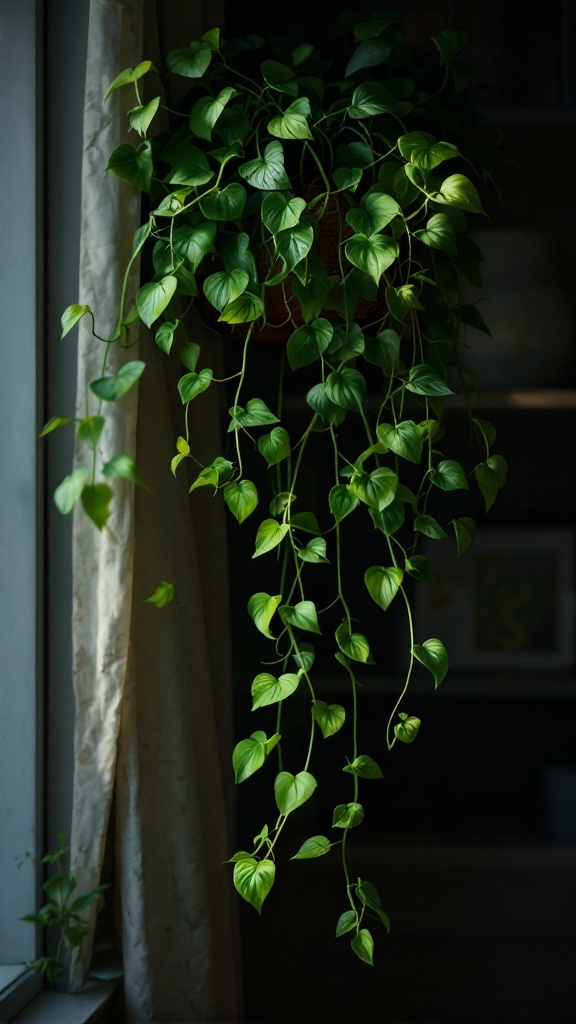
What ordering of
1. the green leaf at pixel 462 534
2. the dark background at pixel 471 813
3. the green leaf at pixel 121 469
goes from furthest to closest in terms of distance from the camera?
the dark background at pixel 471 813 → the green leaf at pixel 462 534 → the green leaf at pixel 121 469

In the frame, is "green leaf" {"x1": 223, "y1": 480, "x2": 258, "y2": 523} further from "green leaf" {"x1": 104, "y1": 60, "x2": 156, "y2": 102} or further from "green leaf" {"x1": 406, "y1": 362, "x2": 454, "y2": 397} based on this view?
"green leaf" {"x1": 104, "y1": 60, "x2": 156, "y2": 102}

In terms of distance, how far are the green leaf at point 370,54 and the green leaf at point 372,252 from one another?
0.87ft

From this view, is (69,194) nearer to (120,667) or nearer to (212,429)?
(212,429)

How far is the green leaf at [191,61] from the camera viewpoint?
0.94 m

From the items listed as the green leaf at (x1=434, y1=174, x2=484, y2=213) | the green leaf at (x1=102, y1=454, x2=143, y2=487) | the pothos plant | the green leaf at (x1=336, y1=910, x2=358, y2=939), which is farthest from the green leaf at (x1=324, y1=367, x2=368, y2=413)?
the green leaf at (x1=336, y1=910, x2=358, y2=939)

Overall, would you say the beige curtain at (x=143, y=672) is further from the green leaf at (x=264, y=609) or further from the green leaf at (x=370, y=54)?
the green leaf at (x=370, y=54)

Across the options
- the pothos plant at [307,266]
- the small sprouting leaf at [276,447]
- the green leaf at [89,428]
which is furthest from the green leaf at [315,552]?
the green leaf at [89,428]

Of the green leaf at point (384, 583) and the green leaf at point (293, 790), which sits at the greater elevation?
the green leaf at point (384, 583)

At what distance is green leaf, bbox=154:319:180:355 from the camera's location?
36.8 inches

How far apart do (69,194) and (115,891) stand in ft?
2.95

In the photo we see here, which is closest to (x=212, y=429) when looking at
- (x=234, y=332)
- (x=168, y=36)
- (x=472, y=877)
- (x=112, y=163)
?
(x=234, y=332)

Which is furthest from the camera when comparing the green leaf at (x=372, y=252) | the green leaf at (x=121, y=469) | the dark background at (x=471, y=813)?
the dark background at (x=471, y=813)

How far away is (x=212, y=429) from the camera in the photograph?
1167 mm

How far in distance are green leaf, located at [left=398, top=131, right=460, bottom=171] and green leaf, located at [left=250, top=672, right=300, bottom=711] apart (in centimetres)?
57
